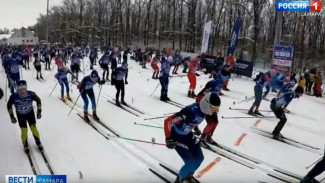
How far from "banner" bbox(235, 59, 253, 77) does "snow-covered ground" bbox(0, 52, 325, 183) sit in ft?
26.4

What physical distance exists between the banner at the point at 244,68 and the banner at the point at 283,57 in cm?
331

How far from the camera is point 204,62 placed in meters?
23.2

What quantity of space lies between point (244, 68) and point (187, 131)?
1723 centimetres

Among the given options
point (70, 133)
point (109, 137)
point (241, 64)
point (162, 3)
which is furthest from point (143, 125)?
point (162, 3)

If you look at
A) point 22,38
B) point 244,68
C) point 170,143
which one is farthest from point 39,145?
point 22,38

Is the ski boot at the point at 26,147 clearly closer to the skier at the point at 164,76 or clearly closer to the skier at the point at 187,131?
the skier at the point at 187,131

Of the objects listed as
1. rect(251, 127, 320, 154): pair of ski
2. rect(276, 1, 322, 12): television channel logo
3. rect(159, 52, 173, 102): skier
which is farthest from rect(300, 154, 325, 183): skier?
rect(276, 1, 322, 12): television channel logo

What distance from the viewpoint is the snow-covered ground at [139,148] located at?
6.52 metres

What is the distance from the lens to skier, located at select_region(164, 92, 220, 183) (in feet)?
16.9

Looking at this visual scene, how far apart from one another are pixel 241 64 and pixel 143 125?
13.8 metres

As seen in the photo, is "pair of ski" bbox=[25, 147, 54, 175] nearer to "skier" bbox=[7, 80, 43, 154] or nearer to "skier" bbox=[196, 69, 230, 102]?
"skier" bbox=[7, 80, 43, 154]

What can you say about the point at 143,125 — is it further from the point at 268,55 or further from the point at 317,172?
the point at 268,55

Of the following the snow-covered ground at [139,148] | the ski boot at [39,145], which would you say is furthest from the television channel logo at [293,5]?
the ski boot at [39,145]

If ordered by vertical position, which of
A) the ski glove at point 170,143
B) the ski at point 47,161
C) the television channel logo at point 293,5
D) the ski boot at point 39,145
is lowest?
the ski at point 47,161
